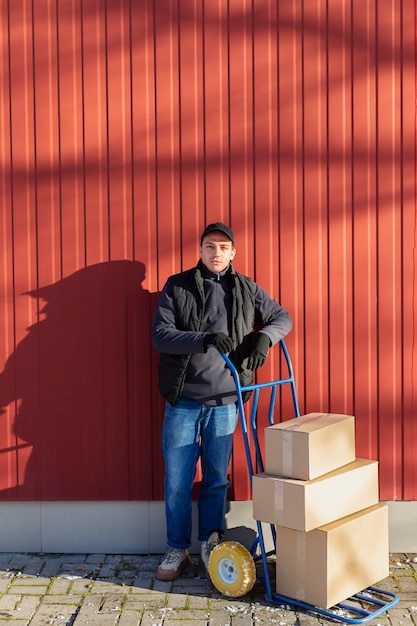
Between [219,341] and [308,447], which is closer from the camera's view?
[308,447]

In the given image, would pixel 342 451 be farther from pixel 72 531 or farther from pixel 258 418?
pixel 72 531

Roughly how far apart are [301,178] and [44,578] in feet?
9.52

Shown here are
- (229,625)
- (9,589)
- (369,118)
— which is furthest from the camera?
(369,118)

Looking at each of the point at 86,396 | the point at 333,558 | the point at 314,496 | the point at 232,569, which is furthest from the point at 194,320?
the point at 333,558

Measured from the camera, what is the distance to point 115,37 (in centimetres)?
459

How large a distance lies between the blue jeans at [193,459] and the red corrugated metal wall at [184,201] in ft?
1.09

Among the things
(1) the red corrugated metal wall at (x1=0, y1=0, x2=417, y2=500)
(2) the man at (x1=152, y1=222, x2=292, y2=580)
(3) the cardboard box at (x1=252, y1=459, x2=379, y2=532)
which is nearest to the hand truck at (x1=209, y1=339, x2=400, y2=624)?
(3) the cardboard box at (x1=252, y1=459, x2=379, y2=532)

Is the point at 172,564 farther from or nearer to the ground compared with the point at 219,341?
nearer to the ground

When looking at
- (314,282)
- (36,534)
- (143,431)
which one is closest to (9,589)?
(36,534)

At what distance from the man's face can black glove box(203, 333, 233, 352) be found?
477 mm

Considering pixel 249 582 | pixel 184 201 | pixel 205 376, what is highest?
pixel 184 201

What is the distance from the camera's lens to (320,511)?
147 inches

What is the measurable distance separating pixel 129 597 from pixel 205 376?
4.25 ft

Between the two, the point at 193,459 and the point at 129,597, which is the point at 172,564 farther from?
the point at 193,459
